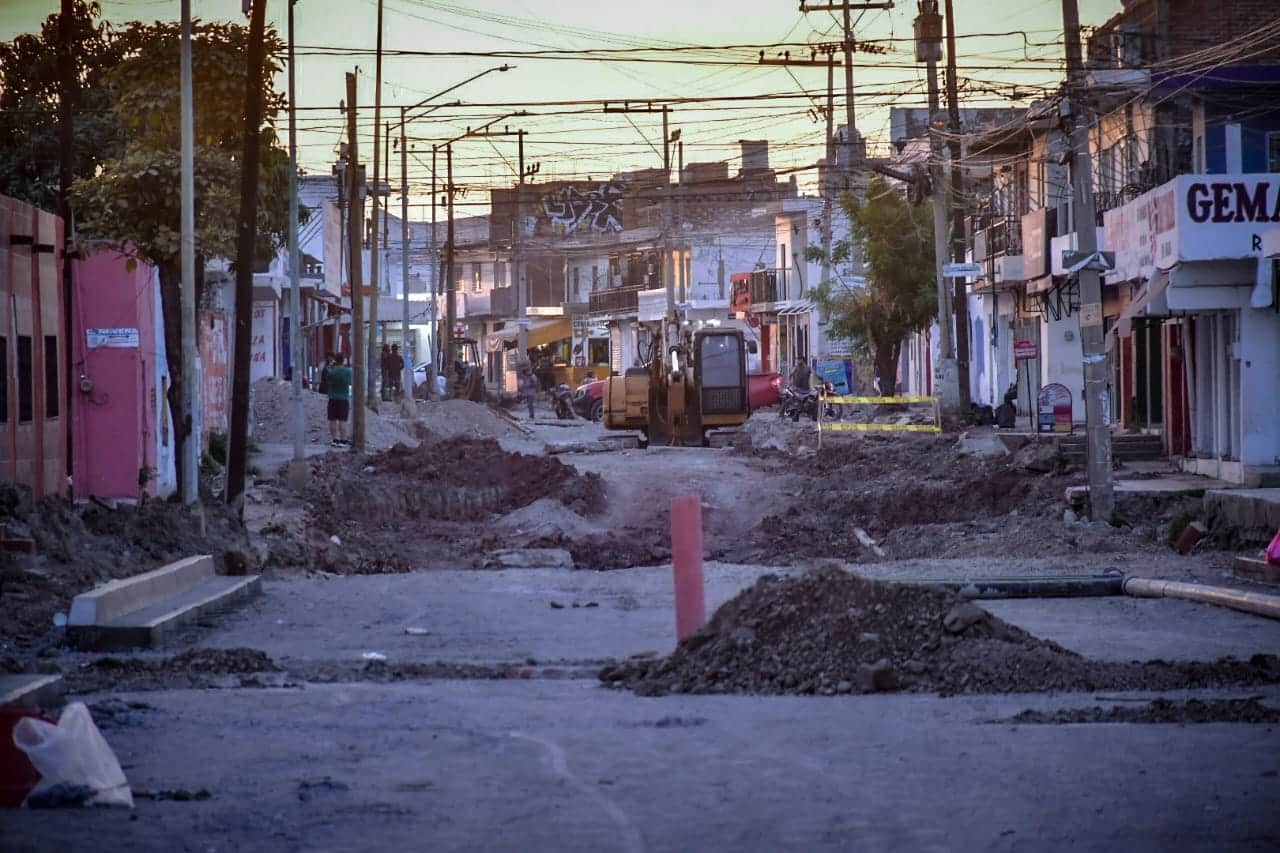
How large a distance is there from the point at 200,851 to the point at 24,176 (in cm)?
3608

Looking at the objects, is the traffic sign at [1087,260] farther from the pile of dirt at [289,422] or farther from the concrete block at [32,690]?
the pile of dirt at [289,422]

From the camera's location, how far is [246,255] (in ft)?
77.7

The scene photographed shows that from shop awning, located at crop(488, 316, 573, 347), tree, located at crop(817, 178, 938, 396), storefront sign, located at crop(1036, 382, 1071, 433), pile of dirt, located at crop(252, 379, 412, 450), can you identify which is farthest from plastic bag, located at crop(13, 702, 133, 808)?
shop awning, located at crop(488, 316, 573, 347)

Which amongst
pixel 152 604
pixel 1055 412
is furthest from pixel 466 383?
pixel 152 604

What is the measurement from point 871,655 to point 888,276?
44.9 m

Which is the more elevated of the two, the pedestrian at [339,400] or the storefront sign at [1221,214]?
the storefront sign at [1221,214]

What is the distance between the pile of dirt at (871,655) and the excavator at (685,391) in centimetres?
3324

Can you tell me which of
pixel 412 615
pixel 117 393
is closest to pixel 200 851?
pixel 412 615

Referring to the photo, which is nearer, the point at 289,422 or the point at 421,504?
the point at 421,504

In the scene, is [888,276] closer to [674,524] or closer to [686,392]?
[686,392]

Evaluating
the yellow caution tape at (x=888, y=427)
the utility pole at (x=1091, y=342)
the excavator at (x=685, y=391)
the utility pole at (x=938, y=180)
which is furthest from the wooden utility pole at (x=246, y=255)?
the excavator at (x=685, y=391)

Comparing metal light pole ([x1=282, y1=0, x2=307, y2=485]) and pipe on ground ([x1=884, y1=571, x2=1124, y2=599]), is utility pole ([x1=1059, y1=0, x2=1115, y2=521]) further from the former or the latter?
metal light pole ([x1=282, y1=0, x2=307, y2=485])

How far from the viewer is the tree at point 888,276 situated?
54.8 m

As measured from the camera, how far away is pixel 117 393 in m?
27.5
